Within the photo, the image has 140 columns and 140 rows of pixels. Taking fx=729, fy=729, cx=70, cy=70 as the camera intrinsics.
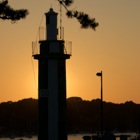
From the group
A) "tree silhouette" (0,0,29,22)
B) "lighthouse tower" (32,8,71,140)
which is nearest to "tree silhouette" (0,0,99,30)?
"tree silhouette" (0,0,29,22)

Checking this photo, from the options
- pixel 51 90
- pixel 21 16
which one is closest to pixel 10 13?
pixel 21 16

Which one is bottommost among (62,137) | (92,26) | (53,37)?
(62,137)

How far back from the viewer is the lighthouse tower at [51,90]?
142 ft

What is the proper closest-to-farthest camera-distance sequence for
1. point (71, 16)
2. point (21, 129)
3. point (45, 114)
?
point (71, 16), point (45, 114), point (21, 129)

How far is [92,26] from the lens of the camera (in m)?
24.6

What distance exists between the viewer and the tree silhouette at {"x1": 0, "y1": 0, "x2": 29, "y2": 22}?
24.6 m

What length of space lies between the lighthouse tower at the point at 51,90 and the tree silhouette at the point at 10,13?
1842 centimetres

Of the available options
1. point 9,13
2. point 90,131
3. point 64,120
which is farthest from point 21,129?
point 9,13

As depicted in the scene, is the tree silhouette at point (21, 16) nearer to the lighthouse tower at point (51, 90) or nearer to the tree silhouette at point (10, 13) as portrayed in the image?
the tree silhouette at point (10, 13)

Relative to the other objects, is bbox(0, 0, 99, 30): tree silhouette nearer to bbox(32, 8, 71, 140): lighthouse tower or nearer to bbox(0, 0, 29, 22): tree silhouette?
bbox(0, 0, 29, 22): tree silhouette

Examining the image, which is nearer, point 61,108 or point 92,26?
point 92,26

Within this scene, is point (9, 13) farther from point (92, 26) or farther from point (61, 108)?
point (61, 108)

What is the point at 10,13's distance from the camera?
24.8 metres

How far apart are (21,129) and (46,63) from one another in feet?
377
